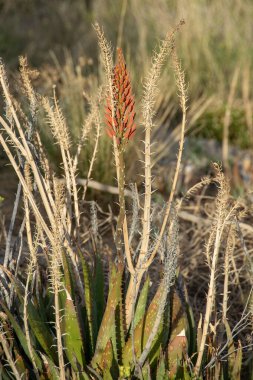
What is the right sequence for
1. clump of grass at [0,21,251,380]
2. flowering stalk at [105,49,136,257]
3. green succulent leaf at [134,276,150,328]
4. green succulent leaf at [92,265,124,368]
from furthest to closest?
green succulent leaf at [134,276,150,328] → green succulent leaf at [92,265,124,368] → clump of grass at [0,21,251,380] → flowering stalk at [105,49,136,257]

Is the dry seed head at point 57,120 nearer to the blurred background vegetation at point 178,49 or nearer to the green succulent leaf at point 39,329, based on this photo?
the green succulent leaf at point 39,329

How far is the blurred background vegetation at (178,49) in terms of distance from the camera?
468cm

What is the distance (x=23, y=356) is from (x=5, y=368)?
0.08m

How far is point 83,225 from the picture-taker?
321 cm

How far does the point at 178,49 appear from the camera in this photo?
5.83 m

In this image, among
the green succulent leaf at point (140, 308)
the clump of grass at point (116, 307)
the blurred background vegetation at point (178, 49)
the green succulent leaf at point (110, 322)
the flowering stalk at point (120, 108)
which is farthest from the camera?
A: the blurred background vegetation at point (178, 49)

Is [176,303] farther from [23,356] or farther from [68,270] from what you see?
[23,356]

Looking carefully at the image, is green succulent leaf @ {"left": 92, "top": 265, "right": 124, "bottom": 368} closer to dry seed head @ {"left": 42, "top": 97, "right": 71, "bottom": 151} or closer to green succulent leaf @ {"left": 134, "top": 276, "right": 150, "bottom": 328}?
green succulent leaf @ {"left": 134, "top": 276, "right": 150, "bottom": 328}

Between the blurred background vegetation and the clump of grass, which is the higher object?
the blurred background vegetation

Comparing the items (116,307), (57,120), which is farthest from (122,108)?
(116,307)

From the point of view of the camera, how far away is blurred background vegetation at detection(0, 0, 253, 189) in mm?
4684

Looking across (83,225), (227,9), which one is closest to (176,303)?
(83,225)

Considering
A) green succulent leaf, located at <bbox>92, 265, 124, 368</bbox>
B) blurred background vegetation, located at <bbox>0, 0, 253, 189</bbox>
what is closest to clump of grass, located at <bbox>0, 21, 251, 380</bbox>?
green succulent leaf, located at <bbox>92, 265, 124, 368</bbox>

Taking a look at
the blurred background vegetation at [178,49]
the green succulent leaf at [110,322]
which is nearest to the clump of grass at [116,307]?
the green succulent leaf at [110,322]
